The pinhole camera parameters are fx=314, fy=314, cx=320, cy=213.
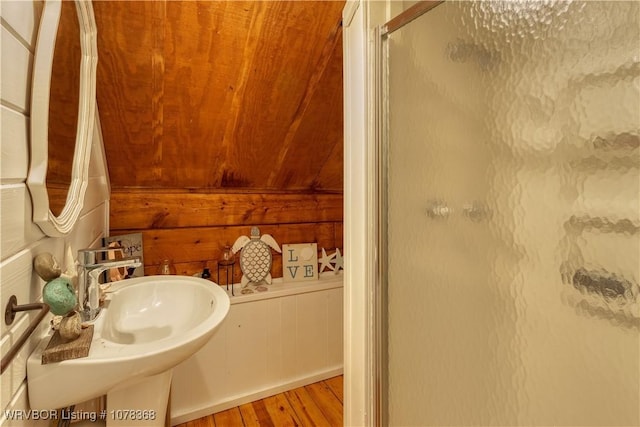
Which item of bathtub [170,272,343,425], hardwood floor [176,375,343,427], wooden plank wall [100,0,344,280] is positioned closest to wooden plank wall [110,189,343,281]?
wooden plank wall [100,0,344,280]

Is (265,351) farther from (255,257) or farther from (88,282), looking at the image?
(88,282)

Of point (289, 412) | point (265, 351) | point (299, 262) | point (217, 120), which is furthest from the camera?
point (299, 262)

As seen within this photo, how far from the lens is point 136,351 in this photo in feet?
2.14

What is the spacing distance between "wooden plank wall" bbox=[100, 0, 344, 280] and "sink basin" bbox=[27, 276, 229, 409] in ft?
1.99

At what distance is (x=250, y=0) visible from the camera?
1.12 metres

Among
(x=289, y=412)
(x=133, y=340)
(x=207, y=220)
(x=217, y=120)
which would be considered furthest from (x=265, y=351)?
(x=217, y=120)

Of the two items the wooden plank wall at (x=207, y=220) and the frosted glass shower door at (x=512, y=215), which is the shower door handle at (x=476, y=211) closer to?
the frosted glass shower door at (x=512, y=215)

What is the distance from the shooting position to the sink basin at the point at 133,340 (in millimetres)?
610

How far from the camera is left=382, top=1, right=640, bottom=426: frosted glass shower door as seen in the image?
49cm

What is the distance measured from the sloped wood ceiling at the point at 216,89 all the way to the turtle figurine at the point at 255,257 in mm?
330

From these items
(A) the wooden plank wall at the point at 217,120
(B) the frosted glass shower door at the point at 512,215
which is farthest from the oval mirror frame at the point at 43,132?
(B) the frosted glass shower door at the point at 512,215

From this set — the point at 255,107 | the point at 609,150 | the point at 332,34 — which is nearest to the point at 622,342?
the point at 609,150

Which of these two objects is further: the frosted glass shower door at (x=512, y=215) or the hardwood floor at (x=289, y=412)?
the hardwood floor at (x=289, y=412)

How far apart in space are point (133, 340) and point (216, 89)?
3.28 feet
